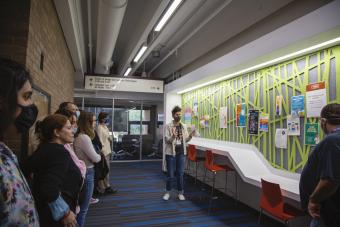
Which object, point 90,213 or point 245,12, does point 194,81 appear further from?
point 90,213

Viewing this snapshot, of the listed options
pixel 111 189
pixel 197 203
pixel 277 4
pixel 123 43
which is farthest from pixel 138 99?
pixel 277 4

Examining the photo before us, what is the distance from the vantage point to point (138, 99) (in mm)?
8516

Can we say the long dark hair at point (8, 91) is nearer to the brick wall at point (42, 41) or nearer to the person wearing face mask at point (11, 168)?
the person wearing face mask at point (11, 168)

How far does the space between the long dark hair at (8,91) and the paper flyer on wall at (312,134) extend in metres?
3.02

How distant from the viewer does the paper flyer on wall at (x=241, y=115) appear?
421 cm

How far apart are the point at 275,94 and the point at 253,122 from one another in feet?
2.09

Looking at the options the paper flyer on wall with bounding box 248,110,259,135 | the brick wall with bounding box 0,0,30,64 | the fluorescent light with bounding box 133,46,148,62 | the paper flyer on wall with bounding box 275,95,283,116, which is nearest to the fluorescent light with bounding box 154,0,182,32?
the fluorescent light with bounding box 133,46,148,62

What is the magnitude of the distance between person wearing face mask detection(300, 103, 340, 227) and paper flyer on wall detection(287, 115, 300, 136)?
137cm

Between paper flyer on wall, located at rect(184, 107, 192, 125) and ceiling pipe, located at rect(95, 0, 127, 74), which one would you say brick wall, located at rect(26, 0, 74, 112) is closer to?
ceiling pipe, located at rect(95, 0, 127, 74)

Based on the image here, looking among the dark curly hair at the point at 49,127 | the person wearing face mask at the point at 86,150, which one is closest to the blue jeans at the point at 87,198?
the person wearing face mask at the point at 86,150

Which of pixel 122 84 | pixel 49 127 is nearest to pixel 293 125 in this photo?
pixel 49 127

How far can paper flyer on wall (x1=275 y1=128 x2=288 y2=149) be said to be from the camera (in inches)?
129

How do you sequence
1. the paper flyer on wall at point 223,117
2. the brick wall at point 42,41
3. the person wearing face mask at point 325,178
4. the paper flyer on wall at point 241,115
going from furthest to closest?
the paper flyer on wall at point 223,117
the paper flyer on wall at point 241,115
the brick wall at point 42,41
the person wearing face mask at point 325,178

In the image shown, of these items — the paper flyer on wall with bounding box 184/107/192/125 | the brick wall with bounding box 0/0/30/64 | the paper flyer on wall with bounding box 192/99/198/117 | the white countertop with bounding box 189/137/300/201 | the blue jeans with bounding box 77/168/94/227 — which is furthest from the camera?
the paper flyer on wall with bounding box 184/107/192/125
